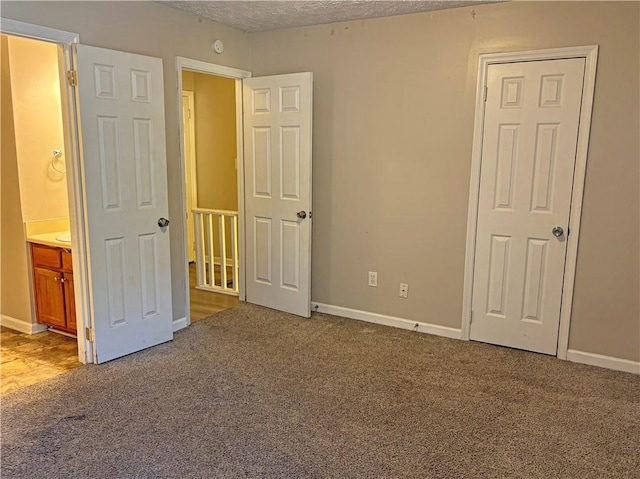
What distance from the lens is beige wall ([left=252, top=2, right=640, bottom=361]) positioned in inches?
119

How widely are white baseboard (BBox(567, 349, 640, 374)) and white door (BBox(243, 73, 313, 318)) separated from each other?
2.07m

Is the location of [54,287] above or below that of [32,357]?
above

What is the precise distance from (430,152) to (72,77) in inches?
97.4

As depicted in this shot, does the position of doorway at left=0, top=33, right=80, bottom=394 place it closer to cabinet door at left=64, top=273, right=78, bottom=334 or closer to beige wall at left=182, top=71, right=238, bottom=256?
cabinet door at left=64, top=273, right=78, bottom=334

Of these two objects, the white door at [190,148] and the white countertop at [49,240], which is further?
the white door at [190,148]

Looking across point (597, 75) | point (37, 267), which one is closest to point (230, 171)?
point (37, 267)

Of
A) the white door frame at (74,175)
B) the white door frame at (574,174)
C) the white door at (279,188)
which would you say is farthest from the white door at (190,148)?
the white door frame at (574,174)

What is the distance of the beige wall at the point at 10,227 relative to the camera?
11.4 ft

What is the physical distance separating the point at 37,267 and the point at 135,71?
1.74m

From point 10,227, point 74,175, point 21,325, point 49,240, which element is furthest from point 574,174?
point 21,325

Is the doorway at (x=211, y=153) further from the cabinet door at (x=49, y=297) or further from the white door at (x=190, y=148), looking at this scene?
the cabinet door at (x=49, y=297)

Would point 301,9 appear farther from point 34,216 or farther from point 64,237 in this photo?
point 34,216

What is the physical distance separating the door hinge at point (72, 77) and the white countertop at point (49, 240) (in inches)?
46.8

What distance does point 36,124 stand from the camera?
3613 millimetres
